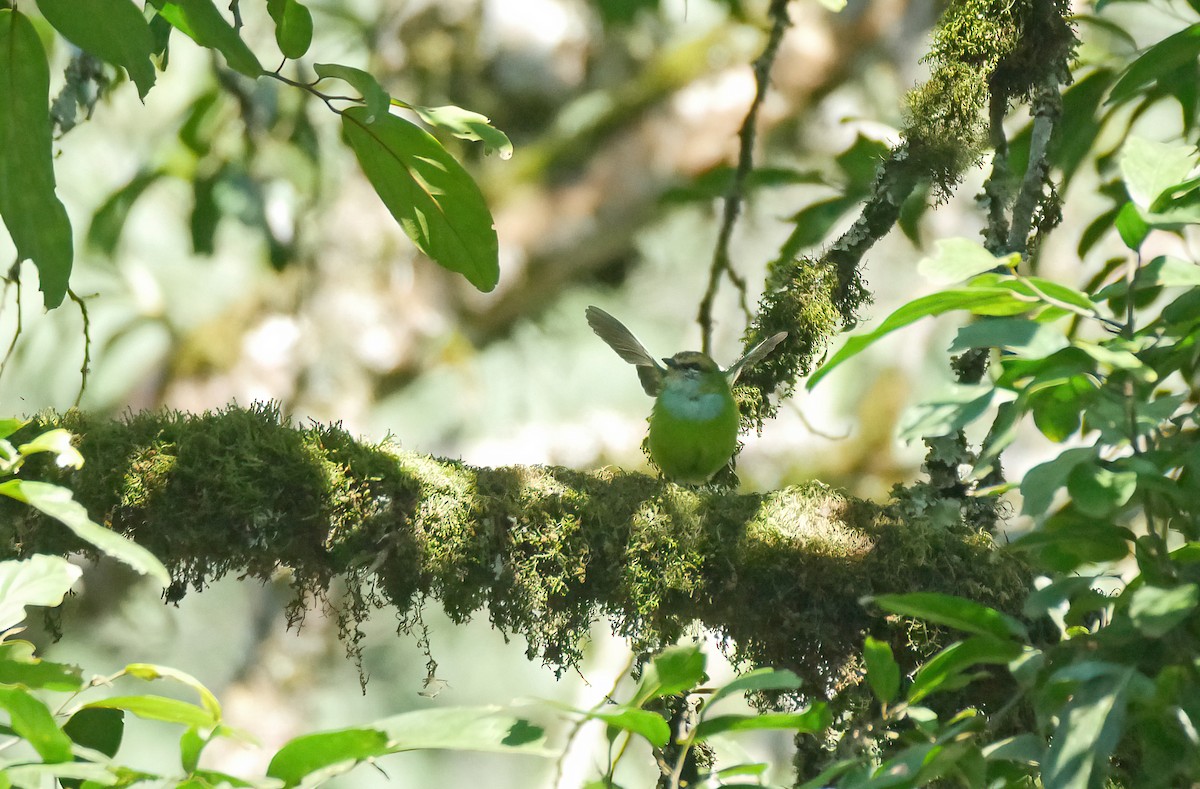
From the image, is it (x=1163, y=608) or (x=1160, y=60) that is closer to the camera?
(x=1163, y=608)

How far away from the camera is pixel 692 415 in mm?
2344

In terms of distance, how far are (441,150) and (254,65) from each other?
33cm

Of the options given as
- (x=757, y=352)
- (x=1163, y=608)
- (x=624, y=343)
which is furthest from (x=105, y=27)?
(x=624, y=343)

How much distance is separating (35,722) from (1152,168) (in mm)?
1096

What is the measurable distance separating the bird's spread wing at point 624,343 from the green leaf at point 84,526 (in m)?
1.57

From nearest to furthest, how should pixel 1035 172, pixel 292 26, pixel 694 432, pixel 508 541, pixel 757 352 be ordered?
pixel 292 26
pixel 508 541
pixel 1035 172
pixel 757 352
pixel 694 432

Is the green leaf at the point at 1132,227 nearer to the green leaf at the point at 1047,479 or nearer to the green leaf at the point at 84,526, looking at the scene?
the green leaf at the point at 1047,479

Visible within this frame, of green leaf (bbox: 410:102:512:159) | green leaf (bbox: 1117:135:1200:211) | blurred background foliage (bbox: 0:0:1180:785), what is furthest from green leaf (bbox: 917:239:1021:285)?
blurred background foliage (bbox: 0:0:1180:785)

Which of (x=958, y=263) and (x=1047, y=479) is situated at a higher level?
(x=958, y=263)

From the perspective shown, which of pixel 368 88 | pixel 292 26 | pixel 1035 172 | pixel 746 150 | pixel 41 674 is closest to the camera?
pixel 41 674

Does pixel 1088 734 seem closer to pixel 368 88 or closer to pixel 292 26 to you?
pixel 368 88

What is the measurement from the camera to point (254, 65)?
112 cm

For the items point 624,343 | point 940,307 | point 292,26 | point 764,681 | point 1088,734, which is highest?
point 624,343

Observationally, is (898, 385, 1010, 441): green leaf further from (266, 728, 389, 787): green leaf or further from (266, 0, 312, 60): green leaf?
(266, 0, 312, 60): green leaf
